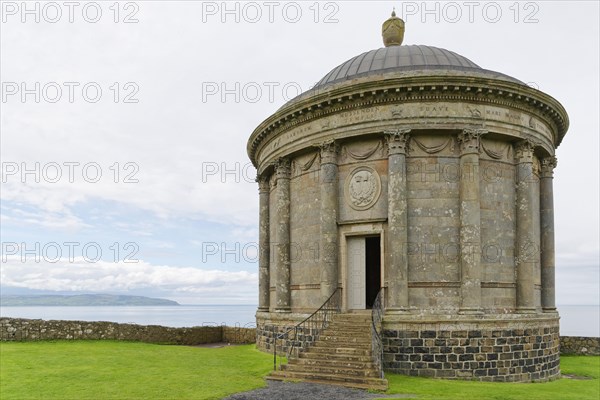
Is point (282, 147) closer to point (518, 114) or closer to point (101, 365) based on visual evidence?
point (518, 114)

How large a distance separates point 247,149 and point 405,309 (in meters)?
11.1

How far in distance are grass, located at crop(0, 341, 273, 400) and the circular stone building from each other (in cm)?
337

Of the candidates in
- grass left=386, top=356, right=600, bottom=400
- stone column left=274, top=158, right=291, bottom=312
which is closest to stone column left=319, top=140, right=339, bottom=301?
stone column left=274, top=158, right=291, bottom=312

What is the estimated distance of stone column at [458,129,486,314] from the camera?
1542cm

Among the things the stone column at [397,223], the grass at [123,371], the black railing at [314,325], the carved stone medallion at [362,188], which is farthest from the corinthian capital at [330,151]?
the grass at [123,371]

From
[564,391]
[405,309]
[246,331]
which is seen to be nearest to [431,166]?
[405,309]

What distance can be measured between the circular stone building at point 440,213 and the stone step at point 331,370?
2464mm

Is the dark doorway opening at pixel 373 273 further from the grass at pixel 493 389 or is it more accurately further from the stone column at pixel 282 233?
the grass at pixel 493 389

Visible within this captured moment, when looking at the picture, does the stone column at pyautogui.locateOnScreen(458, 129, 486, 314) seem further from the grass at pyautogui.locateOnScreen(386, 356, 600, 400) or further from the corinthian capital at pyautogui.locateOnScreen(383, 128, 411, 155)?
the grass at pyautogui.locateOnScreen(386, 356, 600, 400)

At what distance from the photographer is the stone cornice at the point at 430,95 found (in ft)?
52.0

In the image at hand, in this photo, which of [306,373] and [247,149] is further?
[247,149]

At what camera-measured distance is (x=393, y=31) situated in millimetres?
22609

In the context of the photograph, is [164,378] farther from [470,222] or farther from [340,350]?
[470,222]

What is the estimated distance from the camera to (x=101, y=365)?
16.0 m
